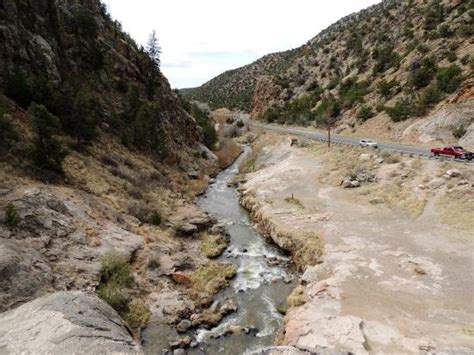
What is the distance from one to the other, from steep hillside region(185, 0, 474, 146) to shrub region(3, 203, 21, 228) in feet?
154

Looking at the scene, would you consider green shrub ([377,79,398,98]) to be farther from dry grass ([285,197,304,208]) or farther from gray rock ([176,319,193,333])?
gray rock ([176,319,193,333])

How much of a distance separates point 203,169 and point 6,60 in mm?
30807

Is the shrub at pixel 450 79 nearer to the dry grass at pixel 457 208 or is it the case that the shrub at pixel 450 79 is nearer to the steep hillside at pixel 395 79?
the steep hillside at pixel 395 79

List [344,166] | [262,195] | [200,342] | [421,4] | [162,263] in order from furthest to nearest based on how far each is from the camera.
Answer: [421,4]
[344,166]
[262,195]
[162,263]
[200,342]

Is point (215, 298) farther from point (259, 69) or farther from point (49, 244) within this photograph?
point (259, 69)

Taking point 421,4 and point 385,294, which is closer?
point 385,294

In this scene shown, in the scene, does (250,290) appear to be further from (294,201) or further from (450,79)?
(450,79)

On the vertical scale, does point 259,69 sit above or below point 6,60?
above

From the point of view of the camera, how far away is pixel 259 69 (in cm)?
18150

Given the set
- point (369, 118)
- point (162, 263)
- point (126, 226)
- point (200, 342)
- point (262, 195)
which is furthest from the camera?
point (369, 118)

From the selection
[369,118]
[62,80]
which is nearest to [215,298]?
[62,80]

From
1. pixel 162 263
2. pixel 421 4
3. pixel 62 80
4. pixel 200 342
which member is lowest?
pixel 200 342

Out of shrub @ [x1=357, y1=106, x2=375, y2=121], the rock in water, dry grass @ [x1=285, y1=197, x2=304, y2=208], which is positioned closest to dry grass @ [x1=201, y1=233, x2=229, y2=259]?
dry grass @ [x1=285, y1=197, x2=304, y2=208]

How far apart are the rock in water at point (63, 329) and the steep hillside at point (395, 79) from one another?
45.8 m
